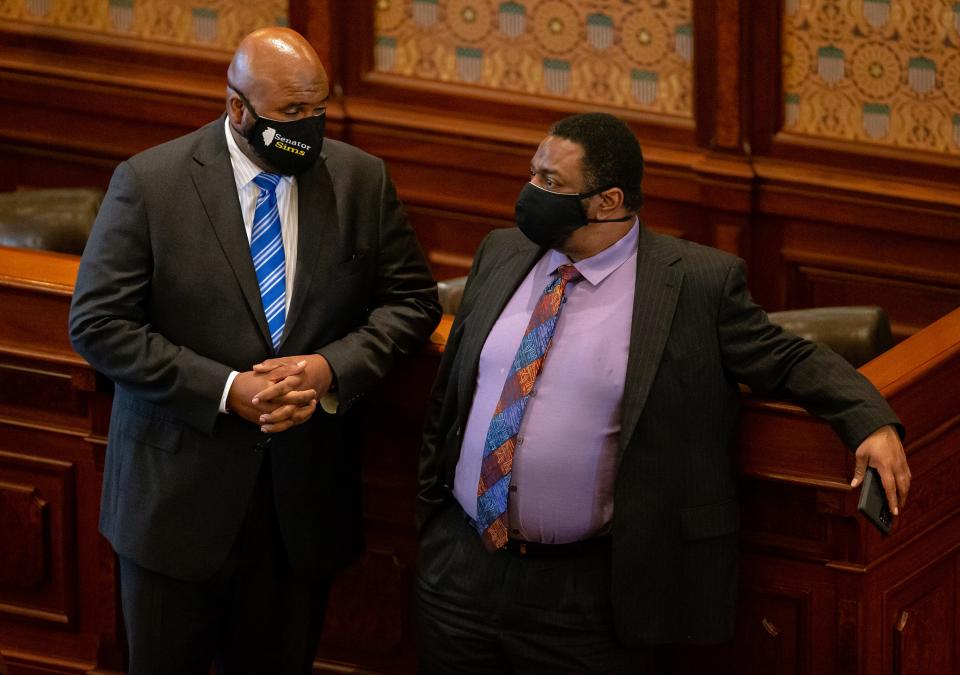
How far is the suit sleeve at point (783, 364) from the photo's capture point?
10.4 feet

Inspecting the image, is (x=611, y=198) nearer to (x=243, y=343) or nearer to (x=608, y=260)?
(x=608, y=260)

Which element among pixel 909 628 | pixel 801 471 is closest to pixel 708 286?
pixel 801 471

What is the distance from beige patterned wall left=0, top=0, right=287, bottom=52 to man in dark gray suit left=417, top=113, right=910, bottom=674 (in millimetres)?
2852

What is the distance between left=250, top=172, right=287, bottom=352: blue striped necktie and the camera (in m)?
3.33

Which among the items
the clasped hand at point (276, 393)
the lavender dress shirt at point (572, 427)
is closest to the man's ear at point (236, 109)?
the clasped hand at point (276, 393)

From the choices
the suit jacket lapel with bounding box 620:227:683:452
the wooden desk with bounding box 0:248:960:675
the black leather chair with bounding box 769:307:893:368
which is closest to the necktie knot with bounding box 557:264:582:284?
the suit jacket lapel with bounding box 620:227:683:452

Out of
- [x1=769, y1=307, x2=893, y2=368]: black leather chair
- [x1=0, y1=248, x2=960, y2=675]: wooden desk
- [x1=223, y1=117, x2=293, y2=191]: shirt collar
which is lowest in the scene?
[x1=0, y1=248, x2=960, y2=675]: wooden desk

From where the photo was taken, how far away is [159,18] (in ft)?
19.6

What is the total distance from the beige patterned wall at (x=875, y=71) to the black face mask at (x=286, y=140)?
233cm

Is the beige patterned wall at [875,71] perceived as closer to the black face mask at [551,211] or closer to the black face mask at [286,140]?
the black face mask at [551,211]

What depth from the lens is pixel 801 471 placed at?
3330 mm

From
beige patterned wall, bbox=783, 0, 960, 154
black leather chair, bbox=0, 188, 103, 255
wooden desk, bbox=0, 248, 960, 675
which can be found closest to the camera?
wooden desk, bbox=0, 248, 960, 675

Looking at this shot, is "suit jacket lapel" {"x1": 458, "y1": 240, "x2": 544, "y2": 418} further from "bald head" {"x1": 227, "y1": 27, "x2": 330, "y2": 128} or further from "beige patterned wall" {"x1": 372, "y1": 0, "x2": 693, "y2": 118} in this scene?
"beige patterned wall" {"x1": 372, "y1": 0, "x2": 693, "y2": 118}

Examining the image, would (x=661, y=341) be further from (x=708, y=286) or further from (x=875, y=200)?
(x=875, y=200)
